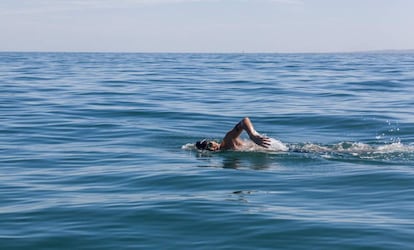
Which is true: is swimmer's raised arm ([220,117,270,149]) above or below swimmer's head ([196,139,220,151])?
above

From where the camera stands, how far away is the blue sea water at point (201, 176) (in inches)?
348

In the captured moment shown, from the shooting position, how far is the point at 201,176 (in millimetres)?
12688

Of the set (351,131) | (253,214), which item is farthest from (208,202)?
(351,131)

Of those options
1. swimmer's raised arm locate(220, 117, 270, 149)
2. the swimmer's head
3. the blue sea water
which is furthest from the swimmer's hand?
the swimmer's head

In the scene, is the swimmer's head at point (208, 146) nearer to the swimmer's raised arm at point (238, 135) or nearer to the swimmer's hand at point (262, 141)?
the swimmer's raised arm at point (238, 135)

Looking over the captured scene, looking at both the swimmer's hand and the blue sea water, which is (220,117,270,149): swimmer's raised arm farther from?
the blue sea water

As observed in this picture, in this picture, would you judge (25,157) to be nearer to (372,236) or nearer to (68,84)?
(372,236)

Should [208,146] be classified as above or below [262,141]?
below

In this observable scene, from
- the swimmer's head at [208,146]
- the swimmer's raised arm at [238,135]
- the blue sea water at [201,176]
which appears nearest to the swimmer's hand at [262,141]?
the swimmer's raised arm at [238,135]

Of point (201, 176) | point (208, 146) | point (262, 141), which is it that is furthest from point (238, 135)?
point (201, 176)

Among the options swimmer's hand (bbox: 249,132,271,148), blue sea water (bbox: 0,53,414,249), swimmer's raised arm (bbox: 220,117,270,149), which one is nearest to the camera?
blue sea water (bbox: 0,53,414,249)

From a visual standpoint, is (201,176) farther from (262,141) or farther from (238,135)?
(238,135)

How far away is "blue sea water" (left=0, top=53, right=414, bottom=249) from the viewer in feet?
29.0

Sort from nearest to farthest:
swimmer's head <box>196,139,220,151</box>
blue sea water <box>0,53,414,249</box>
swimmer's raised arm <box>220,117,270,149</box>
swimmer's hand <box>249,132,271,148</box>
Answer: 1. blue sea water <box>0,53,414,249</box>
2. swimmer's hand <box>249,132,271,148</box>
3. swimmer's raised arm <box>220,117,270,149</box>
4. swimmer's head <box>196,139,220,151</box>
